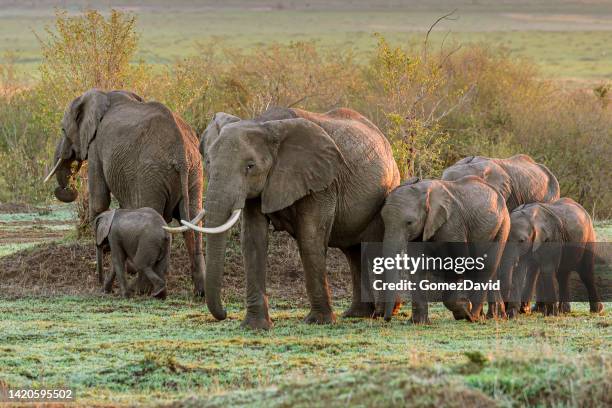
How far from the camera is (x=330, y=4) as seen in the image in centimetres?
14888

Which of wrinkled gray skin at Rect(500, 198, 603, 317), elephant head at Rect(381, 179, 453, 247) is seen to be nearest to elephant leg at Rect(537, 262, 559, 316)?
wrinkled gray skin at Rect(500, 198, 603, 317)

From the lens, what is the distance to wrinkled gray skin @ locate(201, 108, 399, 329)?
43.7 ft

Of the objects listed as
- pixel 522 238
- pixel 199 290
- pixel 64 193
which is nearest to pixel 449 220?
pixel 522 238

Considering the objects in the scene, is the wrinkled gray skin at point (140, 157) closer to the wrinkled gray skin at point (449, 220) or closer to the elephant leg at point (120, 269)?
the elephant leg at point (120, 269)

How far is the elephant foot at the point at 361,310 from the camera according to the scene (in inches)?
600

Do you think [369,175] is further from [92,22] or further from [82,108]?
[92,22]

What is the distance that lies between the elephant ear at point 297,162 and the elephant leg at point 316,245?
0.23 meters

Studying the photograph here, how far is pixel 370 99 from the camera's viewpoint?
3441cm

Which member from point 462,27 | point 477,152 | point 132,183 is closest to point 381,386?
point 132,183


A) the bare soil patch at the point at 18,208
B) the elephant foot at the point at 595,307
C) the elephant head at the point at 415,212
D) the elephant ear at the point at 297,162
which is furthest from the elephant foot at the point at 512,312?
the bare soil patch at the point at 18,208

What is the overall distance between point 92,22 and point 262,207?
26.6ft

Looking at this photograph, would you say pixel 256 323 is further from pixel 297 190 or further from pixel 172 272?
pixel 172 272

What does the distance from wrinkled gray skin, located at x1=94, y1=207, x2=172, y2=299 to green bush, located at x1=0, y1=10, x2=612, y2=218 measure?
4760mm

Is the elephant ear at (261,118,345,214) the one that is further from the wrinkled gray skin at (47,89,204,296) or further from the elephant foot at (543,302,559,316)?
the elephant foot at (543,302,559,316)
